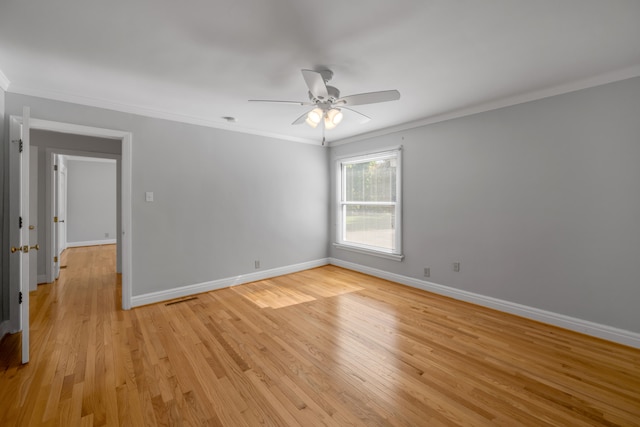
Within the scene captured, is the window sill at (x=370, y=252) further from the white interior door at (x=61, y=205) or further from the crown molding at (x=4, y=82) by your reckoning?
the white interior door at (x=61, y=205)

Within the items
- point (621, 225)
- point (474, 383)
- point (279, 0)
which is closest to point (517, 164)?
point (621, 225)

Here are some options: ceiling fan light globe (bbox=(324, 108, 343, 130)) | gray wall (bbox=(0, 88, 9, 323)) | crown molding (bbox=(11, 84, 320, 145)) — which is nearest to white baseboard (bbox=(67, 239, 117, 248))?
gray wall (bbox=(0, 88, 9, 323))

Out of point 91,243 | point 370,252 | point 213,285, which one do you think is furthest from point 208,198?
point 91,243

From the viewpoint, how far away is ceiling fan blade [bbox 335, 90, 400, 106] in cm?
224

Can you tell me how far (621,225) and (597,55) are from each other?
1542 millimetres

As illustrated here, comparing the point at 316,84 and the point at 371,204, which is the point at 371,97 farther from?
the point at 371,204

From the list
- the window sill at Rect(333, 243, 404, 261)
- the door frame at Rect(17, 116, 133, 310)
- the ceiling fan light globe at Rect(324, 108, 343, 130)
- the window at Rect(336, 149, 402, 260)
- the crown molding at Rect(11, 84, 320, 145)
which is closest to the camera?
the ceiling fan light globe at Rect(324, 108, 343, 130)

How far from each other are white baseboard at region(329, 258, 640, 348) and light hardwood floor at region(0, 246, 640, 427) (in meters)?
0.11

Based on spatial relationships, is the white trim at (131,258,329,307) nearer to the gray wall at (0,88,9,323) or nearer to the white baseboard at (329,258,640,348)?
the gray wall at (0,88,9,323)

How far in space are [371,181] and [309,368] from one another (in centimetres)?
337

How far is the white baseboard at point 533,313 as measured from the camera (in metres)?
2.50

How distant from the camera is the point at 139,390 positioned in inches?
74.3

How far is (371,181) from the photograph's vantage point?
4801mm

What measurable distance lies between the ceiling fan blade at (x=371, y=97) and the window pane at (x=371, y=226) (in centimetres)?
240
